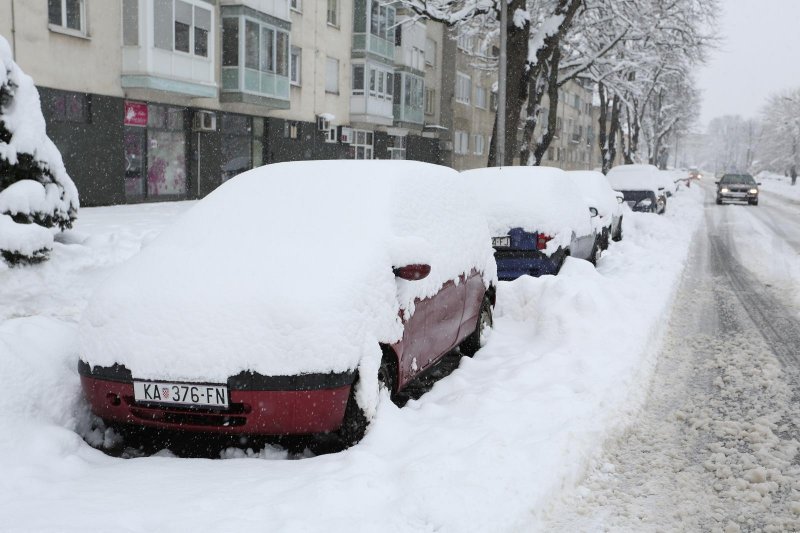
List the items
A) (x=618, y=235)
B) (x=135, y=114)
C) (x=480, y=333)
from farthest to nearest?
1. (x=135, y=114)
2. (x=618, y=235)
3. (x=480, y=333)

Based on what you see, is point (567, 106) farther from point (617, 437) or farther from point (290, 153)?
point (617, 437)

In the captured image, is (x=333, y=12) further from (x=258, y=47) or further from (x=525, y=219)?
(x=525, y=219)

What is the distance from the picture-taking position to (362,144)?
36688mm

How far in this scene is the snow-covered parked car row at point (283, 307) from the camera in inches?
153

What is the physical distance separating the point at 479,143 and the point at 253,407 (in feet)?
159

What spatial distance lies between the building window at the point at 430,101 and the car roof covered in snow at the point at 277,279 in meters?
39.1

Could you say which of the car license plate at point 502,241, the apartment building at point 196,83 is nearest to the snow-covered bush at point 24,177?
the car license plate at point 502,241

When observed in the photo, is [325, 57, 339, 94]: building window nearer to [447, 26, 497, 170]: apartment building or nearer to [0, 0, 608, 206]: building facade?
[0, 0, 608, 206]: building facade

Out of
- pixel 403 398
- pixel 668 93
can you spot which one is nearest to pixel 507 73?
pixel 403 398

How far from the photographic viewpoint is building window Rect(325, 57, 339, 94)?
3286cm

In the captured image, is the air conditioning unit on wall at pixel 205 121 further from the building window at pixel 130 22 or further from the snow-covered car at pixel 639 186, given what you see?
the snow-covered car at pixel 639 186

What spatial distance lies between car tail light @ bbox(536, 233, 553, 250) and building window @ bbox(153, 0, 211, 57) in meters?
15.6

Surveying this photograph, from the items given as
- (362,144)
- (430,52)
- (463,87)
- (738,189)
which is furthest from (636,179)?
(463,87)

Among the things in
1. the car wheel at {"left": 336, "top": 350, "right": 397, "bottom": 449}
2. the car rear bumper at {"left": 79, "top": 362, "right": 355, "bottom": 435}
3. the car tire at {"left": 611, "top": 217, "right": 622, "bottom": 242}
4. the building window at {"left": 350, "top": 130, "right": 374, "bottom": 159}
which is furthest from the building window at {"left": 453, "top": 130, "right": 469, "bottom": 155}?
the car rear bumper at {"left": 79, "top": 362, "right": 355, "bottom": 435}
